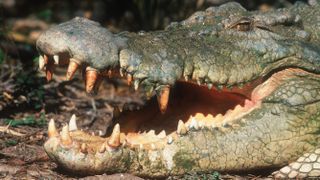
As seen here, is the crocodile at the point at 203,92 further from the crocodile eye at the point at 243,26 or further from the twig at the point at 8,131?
the twig at the point at 8,131

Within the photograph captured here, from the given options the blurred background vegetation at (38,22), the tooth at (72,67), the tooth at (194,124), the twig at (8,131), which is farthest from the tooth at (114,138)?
the blurred background vegetation at (38,22)

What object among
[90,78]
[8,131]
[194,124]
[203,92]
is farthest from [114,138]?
[8,131]

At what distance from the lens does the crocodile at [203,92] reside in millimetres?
3445

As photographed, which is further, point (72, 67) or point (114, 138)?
point (114, 138)

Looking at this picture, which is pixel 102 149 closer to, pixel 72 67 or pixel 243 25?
pixel 72 67

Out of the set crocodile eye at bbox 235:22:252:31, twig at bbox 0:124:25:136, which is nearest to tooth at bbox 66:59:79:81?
twig at bbox 0:124:25:136

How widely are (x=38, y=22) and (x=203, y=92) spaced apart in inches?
232

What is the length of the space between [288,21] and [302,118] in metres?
0.87

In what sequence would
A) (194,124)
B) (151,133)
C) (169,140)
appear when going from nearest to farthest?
1. (169,140)
2. (194,124)
3. (151,133)

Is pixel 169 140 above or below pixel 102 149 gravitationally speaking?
above

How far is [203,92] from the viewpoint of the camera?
4430mm

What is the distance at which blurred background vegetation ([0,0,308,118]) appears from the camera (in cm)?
525

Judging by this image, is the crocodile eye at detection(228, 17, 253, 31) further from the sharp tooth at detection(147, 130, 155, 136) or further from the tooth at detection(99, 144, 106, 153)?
the tooth at detection(99, 144, 106, 153)

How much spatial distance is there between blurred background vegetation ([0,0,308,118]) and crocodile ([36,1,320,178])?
137 centimetres
